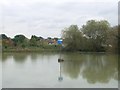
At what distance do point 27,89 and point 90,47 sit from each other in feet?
56.2

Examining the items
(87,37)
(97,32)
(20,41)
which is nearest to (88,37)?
(87,37)

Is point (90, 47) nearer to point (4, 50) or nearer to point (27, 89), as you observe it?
point (4, 50)

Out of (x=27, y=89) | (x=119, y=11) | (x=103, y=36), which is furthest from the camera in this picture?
(x=103, y=36)

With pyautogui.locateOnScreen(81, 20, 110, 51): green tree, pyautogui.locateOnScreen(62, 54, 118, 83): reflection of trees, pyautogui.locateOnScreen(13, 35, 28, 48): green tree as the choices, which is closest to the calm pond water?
pyautogui.locateOnScreen(62, 54, 118, 83): reflection of trees

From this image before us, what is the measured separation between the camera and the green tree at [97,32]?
2025 centimetres

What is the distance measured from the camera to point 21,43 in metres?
23.6

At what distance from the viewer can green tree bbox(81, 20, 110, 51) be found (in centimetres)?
2025

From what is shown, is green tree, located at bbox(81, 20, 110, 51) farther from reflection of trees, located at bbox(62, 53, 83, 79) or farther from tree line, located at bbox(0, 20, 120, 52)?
reflection of trees, located at bbox(62, 53, 83, 79)

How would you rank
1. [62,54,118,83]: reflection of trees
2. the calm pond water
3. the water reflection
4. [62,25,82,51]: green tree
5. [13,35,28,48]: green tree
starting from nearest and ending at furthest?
the calm pond water, [62,54,118,83]: reflection of trees, the water reflection, [62,25,82,51]: green tree, [13,35,28,48]: green tree

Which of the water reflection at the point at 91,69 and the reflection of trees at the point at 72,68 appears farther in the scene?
the reflection of trees at the point at 72,68

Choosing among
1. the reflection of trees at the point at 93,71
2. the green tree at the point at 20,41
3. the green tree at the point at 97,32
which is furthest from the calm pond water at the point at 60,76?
the green tree at the point at 20,41

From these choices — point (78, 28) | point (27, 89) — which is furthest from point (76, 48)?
point (27, 89)

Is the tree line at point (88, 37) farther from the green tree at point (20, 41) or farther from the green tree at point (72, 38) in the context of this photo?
the green tree at point (20, 41)

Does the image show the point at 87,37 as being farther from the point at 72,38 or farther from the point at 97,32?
the point at 72,38
